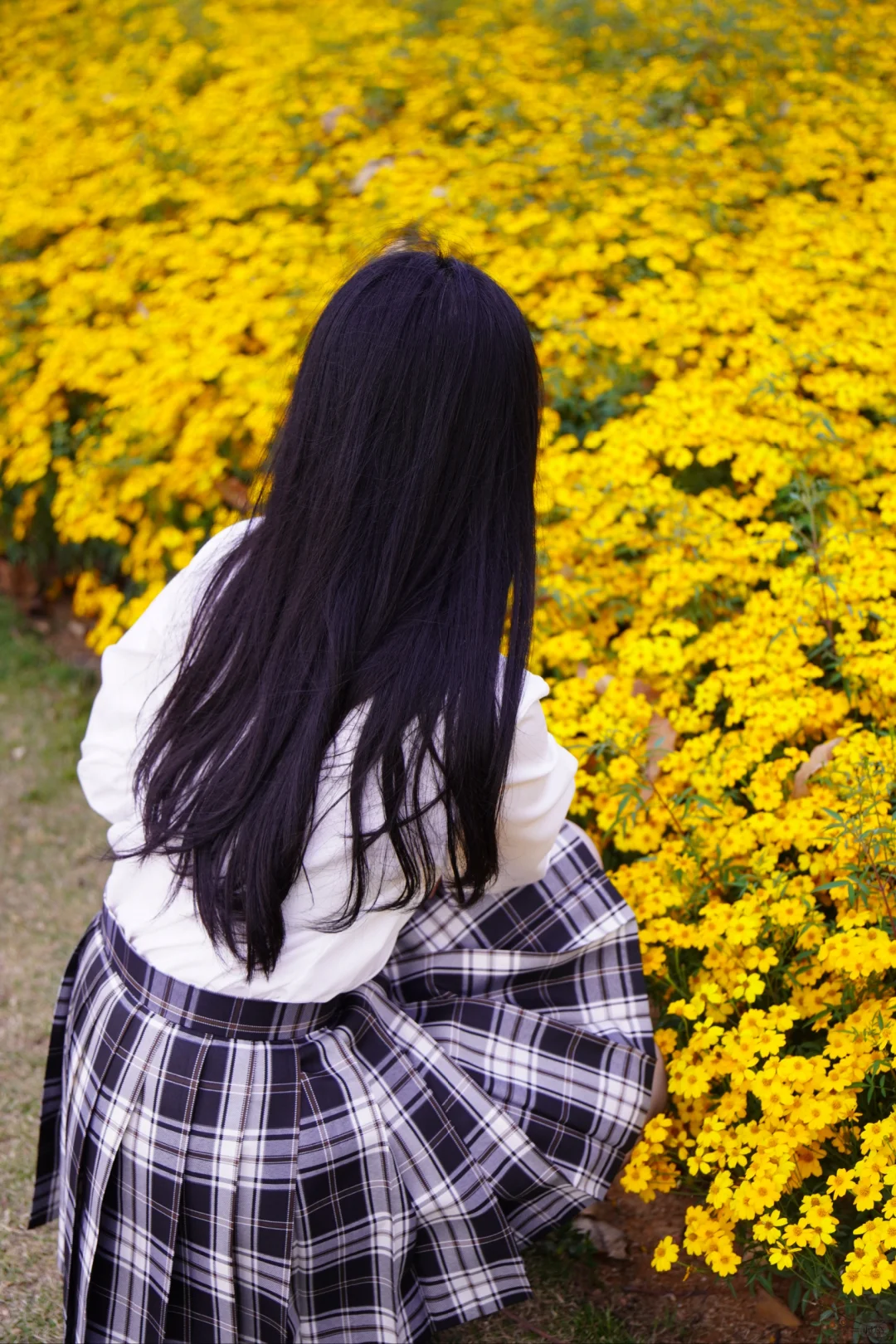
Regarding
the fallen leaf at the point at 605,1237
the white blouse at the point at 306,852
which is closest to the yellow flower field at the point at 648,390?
the fallen leaf at the point at 605,1237

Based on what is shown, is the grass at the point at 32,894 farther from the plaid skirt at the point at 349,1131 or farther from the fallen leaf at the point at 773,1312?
the fallen leaf at the point at 773,1312

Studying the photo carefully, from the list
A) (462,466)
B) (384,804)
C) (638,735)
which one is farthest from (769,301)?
(384,804)

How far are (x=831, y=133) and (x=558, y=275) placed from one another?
98cm

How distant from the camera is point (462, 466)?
1192mm

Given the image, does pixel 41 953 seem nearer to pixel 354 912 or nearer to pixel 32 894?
pixel 32 894

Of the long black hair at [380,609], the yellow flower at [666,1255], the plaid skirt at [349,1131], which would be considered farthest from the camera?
the yellow flower at [666,1255]

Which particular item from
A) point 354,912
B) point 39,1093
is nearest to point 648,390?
point 354,912

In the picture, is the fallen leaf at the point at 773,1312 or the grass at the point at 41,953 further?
the grass at the point at 41,953

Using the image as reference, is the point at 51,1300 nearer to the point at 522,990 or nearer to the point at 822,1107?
the point at 522,990

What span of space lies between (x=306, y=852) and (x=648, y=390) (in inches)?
69.9

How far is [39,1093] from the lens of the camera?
2.15 metres

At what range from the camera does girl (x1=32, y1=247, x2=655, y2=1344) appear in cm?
117

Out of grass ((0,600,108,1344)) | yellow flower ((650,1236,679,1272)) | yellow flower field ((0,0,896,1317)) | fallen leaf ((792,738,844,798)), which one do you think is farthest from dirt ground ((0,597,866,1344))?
fallen leaf ((792,738,844,798))

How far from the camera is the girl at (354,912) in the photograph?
3.85ft
